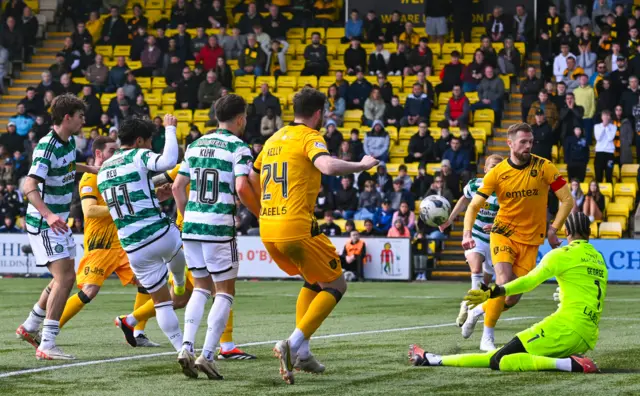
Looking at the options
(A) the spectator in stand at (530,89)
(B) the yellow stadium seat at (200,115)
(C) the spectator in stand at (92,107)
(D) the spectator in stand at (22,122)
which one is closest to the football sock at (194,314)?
(A) the spectator in stand at (530,89)

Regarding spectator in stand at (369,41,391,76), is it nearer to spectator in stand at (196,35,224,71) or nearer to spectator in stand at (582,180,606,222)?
spectator in stand at (196,35,224,71)

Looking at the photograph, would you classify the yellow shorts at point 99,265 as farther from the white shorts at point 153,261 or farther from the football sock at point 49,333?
the white shorts at point 153,261

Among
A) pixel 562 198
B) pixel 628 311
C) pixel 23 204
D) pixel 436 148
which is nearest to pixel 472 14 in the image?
pixel 436 148

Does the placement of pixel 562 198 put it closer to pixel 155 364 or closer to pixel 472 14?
pixel 155 364

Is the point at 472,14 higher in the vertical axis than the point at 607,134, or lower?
higher

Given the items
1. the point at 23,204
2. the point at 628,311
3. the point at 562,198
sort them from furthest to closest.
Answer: the point at 23,204, the point at 628,311, the point at 562,198

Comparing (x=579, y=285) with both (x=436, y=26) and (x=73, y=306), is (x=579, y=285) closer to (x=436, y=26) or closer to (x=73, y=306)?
(x=73, y=306)

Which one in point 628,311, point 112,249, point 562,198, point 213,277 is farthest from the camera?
point 628,311

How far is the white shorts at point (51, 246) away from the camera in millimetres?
11219

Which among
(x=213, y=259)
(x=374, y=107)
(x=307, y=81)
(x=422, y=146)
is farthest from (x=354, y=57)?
(x=213, y=259)

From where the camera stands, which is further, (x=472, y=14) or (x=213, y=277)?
(x=472, y=14)

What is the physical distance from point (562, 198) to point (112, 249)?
4789 millimetres

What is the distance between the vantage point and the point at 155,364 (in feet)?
34.0

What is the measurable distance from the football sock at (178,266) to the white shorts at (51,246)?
98cm
